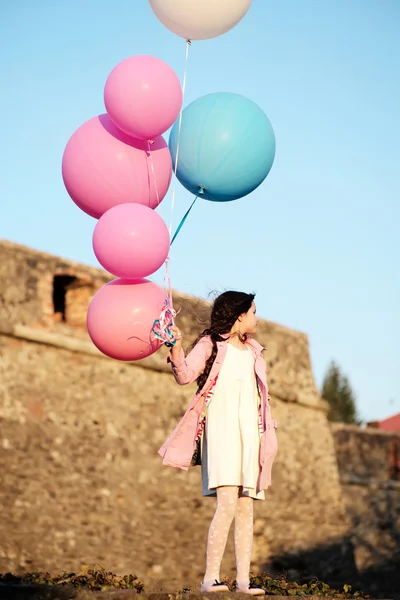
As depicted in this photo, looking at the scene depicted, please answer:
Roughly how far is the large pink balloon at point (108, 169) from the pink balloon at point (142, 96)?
0.10m

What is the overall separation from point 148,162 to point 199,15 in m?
0.75

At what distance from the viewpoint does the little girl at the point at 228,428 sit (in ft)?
14.6

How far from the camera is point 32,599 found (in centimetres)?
419

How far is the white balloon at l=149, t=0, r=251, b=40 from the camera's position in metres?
4.68

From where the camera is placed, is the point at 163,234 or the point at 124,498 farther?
the point at 124,498

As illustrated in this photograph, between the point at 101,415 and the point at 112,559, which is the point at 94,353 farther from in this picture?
the point at 112,559

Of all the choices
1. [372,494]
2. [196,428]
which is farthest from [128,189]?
[372,494]

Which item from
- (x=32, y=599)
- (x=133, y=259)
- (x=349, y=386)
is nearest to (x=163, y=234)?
(x=133, y=259)

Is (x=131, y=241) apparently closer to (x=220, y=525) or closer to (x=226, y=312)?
(x=226, y=312)

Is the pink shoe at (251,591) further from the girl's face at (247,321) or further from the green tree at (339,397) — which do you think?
the green tree at (339,397)

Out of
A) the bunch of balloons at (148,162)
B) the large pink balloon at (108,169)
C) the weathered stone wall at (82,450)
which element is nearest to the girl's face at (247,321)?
the bunch of balloons at (148,162)

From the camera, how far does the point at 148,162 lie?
470 cm

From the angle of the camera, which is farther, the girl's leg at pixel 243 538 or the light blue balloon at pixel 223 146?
the light blue balloon at pixel 223 146

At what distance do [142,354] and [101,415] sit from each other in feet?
18.6
